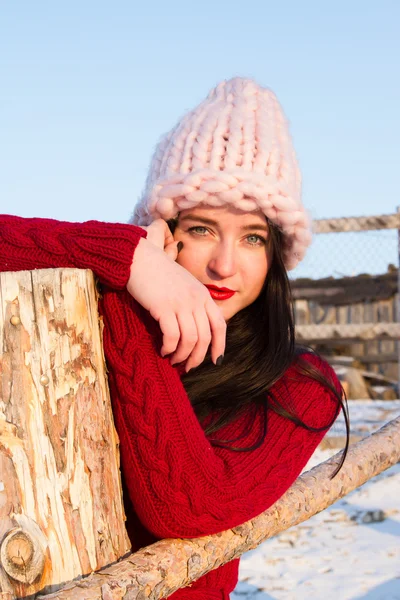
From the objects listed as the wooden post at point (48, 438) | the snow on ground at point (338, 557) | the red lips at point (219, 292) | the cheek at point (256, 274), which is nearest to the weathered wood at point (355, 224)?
the snow on ground at point (338, 557)

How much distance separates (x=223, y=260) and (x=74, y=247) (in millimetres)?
554

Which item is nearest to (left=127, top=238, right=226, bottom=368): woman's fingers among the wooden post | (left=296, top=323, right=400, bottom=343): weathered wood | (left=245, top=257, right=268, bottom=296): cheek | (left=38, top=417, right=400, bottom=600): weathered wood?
the wooden post

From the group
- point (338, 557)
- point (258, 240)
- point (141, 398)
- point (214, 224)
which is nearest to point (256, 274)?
point (258, 240)

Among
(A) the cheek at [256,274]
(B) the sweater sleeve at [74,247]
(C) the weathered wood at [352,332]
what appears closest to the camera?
(B) the sweater sleeve at [74,247]

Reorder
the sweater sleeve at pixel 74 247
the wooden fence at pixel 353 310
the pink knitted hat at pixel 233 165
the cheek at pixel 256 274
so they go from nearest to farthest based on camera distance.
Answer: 1. the sweater sleeve at pixel 74 247
2. the pink knitted hat at pixel 233 165
3. the cheek at pixel 256 274
4. the wooden fence at pixel 353 310

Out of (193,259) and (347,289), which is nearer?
(193,259)

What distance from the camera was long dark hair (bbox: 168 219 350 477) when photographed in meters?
1.84

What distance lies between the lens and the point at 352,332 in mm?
7617

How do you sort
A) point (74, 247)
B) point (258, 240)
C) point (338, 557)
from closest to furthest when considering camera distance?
point (74, 247)
point (258, 240)
point (338, 557)

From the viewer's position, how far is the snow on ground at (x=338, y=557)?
3.83 m

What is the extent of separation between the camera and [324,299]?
9.27 m

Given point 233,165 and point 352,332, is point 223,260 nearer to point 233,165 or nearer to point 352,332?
point 233,165

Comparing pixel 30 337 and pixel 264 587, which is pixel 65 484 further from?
pixel 264 587

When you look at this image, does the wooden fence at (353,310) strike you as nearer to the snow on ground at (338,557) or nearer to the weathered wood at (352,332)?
the weathered wood at (352,332)
